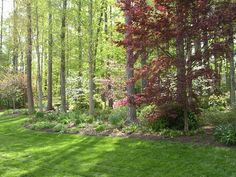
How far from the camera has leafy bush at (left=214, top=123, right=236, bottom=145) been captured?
25.0 ft

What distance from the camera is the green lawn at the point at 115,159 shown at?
6703 millimetres

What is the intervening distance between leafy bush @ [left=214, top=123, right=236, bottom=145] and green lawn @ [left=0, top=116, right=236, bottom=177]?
0.33 metres

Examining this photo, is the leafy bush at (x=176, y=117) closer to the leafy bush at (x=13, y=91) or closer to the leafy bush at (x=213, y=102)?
the leafy bush at (x=213, y=102)

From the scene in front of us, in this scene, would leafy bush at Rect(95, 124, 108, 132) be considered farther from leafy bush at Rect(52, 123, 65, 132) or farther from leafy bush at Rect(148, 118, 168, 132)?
leafy bush at Rect(148, 118, 168, 132)

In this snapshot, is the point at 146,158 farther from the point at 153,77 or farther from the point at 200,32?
the point at 200,32

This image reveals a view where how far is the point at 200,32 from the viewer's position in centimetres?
824

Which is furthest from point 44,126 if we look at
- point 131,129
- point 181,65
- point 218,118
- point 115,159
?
point 181,65

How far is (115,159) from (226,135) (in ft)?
8.47

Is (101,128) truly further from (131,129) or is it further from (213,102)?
(213,102)

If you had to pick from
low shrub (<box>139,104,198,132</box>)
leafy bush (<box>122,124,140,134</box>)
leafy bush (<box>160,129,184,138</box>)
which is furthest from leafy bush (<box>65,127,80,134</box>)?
leafy bush (<box>160,129,184,138</box>)

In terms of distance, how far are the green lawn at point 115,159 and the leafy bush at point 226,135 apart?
0.33 meters

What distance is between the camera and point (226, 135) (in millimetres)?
7762

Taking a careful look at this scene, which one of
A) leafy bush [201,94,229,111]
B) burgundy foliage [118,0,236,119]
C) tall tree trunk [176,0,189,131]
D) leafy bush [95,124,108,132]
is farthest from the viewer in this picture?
leafy bush [201,94,229,111]

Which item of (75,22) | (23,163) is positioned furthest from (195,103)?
(75,22)
